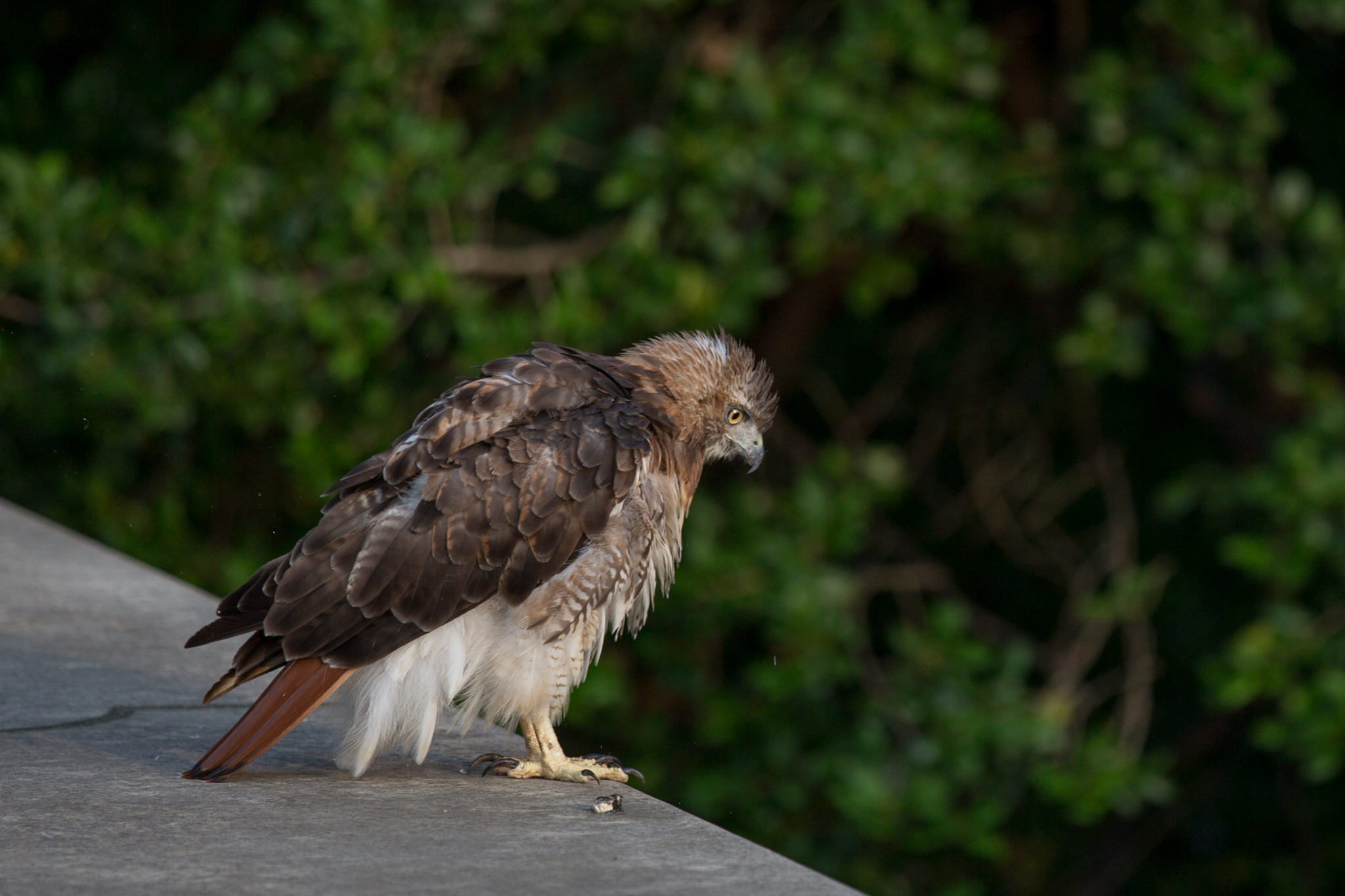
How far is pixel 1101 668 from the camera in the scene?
709 centimetres

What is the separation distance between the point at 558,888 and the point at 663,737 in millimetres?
4060

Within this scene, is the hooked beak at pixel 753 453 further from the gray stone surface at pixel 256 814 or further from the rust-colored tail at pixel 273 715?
the rust-colored tail at pixel 273 715

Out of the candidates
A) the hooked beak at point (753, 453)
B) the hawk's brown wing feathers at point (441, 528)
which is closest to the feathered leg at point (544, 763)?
the hawk's brown wing feathers at point (441, 528)

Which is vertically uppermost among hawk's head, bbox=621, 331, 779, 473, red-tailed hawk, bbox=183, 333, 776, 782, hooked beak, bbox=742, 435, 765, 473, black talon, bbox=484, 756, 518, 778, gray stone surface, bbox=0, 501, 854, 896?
hawk's head, bbox=621, 331, 779, 473

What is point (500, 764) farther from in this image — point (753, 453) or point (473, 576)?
point (753, 453)

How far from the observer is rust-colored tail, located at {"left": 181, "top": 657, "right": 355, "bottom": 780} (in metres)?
2.71

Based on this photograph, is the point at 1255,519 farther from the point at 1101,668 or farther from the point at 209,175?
the point at 209,175

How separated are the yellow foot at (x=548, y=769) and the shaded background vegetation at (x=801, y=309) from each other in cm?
231

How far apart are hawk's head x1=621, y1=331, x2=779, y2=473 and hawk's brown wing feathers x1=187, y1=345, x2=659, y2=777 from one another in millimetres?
406

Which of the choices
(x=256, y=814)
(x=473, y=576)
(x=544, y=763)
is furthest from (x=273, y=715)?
(x=544, y=763)

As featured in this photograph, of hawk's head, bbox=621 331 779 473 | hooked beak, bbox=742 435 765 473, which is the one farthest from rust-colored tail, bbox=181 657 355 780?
hooked beak, bbox=742 435 765 473

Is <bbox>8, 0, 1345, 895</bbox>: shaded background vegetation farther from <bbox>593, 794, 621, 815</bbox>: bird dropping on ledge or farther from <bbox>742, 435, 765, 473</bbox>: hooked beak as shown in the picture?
<bbox>593, 794, 621, 815</bbox>: bird dropping on ledge

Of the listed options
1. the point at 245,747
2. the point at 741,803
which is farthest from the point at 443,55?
the point at 245,747

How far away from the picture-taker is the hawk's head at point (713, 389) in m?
3.55
